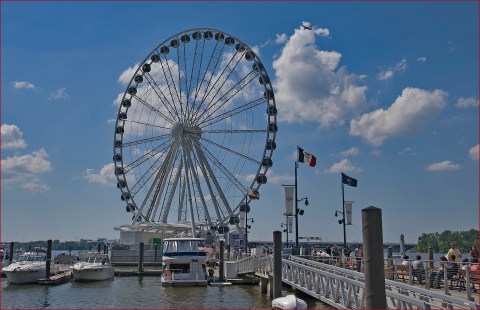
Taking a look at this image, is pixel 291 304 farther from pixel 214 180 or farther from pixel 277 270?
pixel 214 180

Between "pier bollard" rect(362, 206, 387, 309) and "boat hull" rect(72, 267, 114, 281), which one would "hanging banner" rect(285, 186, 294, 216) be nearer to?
"boat hull" rect(72, 267, 114, 281)

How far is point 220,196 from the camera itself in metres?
51.8

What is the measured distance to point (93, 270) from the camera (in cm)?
3903

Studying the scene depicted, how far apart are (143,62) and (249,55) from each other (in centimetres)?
1133

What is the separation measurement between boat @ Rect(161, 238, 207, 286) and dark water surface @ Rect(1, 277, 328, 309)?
2.12ft

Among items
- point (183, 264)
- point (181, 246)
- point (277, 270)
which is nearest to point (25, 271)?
point (181, 246)

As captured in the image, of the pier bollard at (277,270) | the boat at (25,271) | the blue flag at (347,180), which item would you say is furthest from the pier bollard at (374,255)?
the blue flag at (347,180)

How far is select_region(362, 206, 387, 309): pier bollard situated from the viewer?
34.2 ft

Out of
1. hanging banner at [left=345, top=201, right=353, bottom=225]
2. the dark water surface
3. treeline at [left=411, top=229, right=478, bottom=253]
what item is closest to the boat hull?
the dark water surface

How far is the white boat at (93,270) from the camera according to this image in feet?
128

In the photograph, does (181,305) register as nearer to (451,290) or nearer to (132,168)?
(451,290)

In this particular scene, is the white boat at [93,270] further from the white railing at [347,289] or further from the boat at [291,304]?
the boat at [291,304]

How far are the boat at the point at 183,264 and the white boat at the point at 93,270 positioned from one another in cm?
537

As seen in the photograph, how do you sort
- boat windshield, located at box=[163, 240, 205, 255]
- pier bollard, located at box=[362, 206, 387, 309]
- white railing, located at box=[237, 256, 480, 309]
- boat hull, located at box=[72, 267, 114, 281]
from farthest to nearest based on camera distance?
boat hull, located at box=[72, 267, 114, 281] → boat windshield, located at box=[163, 240, 205, 255] → white railing, located at box=[237, 256, 480, 309] → pier bollard, located at box=[362, 206, 387, 309]
